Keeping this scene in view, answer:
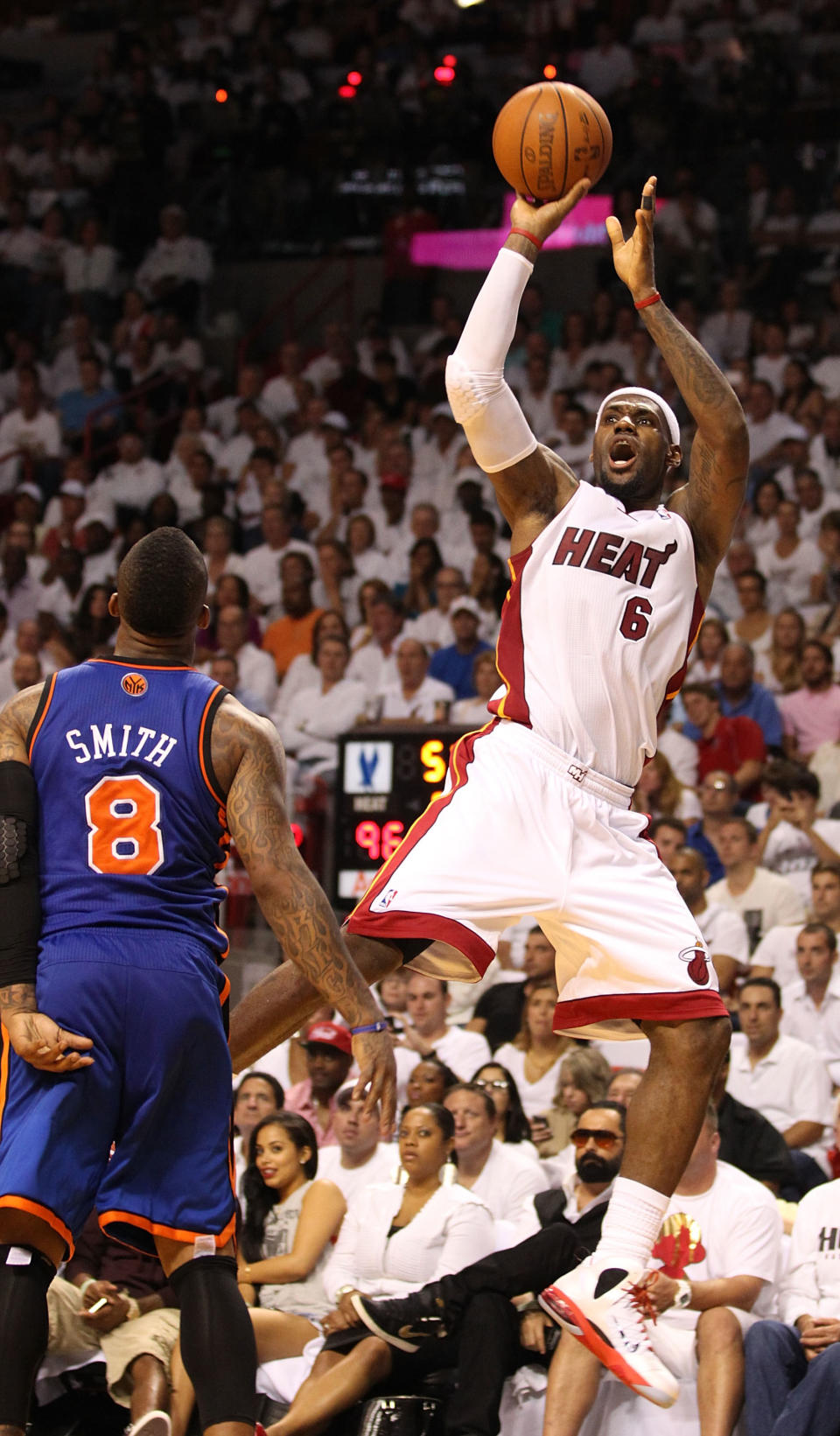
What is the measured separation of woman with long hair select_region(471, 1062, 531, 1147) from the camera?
8164mm

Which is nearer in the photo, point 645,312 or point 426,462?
point 645,312

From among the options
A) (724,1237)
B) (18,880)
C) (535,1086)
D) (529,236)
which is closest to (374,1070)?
(18,880)

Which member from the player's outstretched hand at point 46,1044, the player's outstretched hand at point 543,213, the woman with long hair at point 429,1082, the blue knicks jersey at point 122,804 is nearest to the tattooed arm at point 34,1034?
the player's outstretched hand at point 46,1044

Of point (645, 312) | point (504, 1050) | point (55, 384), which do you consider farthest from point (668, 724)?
point (55, 384)

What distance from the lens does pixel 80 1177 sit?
4258 mm

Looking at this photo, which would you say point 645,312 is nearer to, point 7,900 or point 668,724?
point 7,900

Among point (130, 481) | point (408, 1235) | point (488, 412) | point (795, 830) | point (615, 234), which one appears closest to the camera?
point (488, 412)

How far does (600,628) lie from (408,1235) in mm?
3344

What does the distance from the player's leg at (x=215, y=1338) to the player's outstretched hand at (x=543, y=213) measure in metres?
2.89

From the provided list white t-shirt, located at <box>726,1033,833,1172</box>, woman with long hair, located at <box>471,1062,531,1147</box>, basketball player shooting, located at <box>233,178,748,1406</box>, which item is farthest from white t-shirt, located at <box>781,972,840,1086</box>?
basketball player shooting, located at <box>233,178,748,1406</box>

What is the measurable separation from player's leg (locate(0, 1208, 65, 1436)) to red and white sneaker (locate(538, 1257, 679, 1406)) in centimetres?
139

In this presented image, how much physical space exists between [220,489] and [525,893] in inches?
429

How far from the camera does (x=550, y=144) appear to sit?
5234mm

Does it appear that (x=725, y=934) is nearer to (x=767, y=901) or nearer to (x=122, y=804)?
(x=767, y=901)
